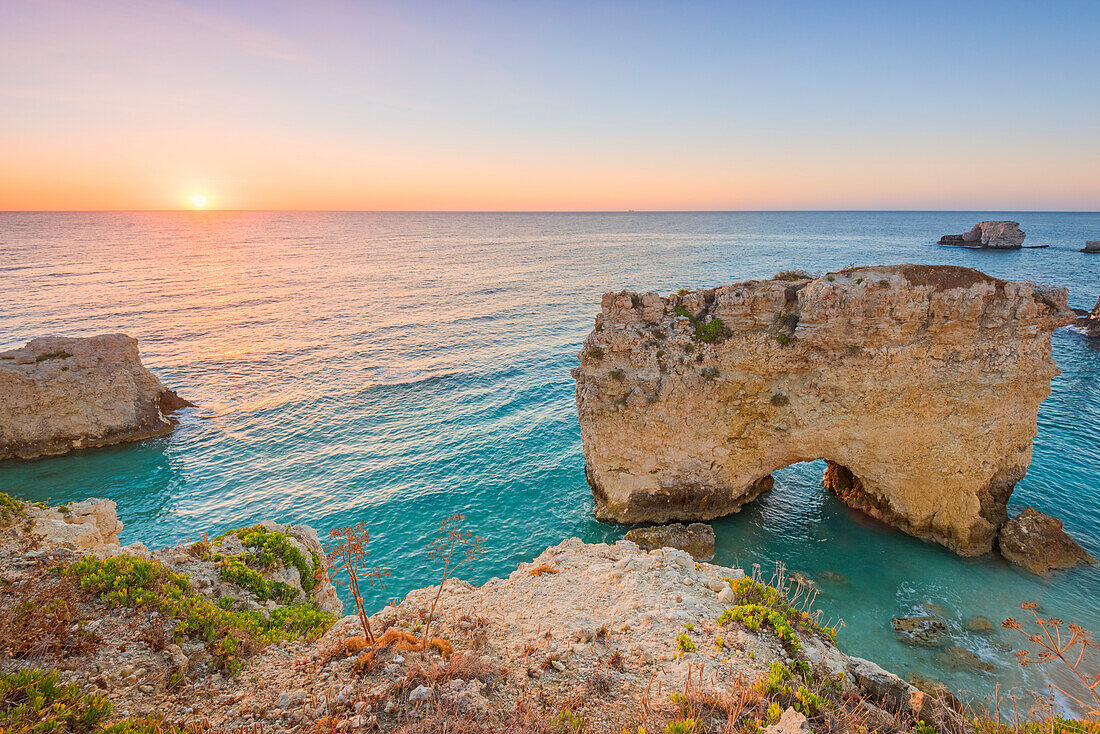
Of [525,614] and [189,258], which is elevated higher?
[189,258]

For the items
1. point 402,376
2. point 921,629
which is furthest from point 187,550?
point 402,376

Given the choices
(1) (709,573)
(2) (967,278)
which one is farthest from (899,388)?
(1) (709,573)

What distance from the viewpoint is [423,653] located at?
29.6 feet

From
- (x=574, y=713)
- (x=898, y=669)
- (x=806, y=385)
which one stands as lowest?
(x=898, y=669)

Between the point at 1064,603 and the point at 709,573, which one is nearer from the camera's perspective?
the point at 709,573

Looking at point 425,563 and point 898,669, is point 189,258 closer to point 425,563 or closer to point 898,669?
point 425,563

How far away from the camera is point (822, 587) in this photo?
1900cm

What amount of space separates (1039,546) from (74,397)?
50.4 meters

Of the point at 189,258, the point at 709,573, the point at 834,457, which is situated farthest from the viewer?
the point at 189,258

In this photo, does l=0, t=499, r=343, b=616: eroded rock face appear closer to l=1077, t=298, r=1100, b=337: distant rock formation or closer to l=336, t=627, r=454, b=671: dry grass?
l=336, t=627, r=454, b=671: dry grass

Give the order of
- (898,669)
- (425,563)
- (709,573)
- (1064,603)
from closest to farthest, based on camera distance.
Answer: (709,573) < (898,669) < (1064,603) < (425,563)

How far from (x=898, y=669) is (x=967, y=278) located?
48.5 feet

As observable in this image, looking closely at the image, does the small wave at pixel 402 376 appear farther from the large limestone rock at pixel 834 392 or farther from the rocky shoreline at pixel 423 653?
the rocky shoreline at pixel 423 653

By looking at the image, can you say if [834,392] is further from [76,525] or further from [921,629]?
[76,525]
